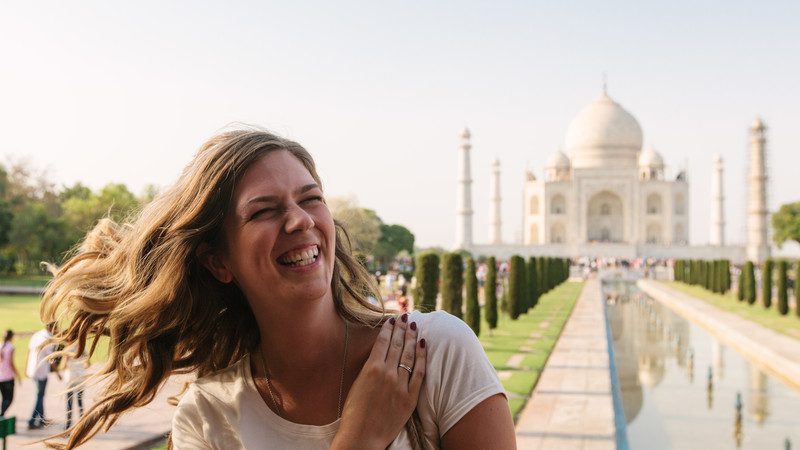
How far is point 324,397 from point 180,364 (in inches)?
16.7

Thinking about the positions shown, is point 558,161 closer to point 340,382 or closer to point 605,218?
point 605,218

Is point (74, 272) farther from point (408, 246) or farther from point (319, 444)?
point (408, 246)

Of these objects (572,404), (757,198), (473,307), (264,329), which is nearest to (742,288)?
(473,307)

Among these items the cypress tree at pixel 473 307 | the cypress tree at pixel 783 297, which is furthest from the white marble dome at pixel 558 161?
the cypress tree at pixel 473 307

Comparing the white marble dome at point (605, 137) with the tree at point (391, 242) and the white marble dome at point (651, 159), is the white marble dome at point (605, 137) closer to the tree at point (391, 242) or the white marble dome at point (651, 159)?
the white marble dome at point (651, 159)

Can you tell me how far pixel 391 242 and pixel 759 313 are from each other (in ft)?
76.7

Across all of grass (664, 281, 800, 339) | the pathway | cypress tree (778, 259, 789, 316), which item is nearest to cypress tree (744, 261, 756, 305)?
grass (664, 281, 800, 339)

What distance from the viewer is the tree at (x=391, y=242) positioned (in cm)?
3753

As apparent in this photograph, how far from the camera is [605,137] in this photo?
155ft

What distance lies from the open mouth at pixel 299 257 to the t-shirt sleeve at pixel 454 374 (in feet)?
0.75

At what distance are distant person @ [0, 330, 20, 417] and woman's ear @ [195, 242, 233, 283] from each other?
4687 millimetres

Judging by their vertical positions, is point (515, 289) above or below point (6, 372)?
above

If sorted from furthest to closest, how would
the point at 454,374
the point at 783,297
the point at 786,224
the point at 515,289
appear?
the point at 786,224 < the point at 783,297 < the point at 515,289 < the point at 454,374

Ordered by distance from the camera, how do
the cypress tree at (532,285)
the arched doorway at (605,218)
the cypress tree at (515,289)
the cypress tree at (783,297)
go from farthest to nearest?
1. the arched doorway at (605,218)
2. the cypress tree at (532,285)
3. the cypress tree at (783,297)
4. the cypress tree at (515,289)
